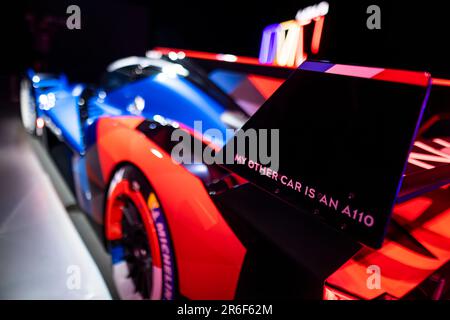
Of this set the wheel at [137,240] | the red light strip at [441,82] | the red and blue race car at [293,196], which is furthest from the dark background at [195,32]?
the wheel at [137,240]

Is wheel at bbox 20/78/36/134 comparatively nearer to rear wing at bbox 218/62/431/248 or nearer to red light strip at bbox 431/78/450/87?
rear wing at bbox 218/62/431/248

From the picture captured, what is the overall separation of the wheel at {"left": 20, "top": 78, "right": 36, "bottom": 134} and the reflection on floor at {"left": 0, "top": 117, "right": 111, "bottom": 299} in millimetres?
981

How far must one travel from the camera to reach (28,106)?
3898mm

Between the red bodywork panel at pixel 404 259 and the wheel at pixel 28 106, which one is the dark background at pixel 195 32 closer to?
the wheel at pixel 28 106

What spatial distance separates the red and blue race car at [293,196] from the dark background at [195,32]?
526 millimetres

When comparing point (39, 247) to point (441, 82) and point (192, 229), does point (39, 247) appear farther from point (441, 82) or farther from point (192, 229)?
point (441, 82)

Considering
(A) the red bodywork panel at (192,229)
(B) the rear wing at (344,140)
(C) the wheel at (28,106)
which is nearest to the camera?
(B) the rear wing at (344,140)

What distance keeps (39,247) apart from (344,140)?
7.01 ft

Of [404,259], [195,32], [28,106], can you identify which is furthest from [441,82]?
[28,106]

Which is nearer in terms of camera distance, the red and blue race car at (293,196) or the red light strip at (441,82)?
the red and blue race car at (293,196)

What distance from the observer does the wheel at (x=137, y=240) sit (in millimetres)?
1206

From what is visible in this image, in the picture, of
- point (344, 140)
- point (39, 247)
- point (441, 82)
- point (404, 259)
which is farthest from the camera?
point (39, 247)

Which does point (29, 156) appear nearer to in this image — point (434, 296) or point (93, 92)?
point (93, 92)

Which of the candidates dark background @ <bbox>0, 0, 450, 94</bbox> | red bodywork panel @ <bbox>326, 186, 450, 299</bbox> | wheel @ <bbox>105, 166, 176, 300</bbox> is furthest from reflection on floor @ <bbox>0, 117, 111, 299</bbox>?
dark background @ <bbox>0, 0, 450, 94</bbox>
